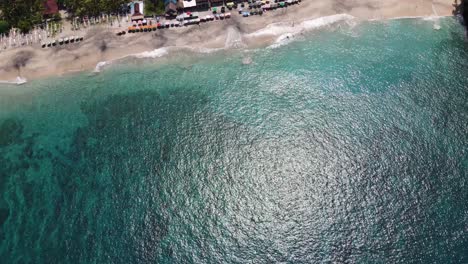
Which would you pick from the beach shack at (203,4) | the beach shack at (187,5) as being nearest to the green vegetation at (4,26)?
the beach shack at (187,5)

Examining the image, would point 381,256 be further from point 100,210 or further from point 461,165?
point 100,210

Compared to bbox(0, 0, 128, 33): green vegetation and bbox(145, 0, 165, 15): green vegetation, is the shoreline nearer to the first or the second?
bbox(0, 0, 128, 33): green vegetation

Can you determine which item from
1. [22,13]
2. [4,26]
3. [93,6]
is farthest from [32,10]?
[93,6]

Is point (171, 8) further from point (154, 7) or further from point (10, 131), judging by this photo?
point (10, 131)

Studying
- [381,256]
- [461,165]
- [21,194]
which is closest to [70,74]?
[21,194]


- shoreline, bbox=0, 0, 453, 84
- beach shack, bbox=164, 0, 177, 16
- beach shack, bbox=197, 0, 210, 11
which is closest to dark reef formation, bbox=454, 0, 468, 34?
shoreline, bbox=0, 0, 453, 84

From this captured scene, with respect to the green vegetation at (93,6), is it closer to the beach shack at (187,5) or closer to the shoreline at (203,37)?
the shoreline at (203,37)
